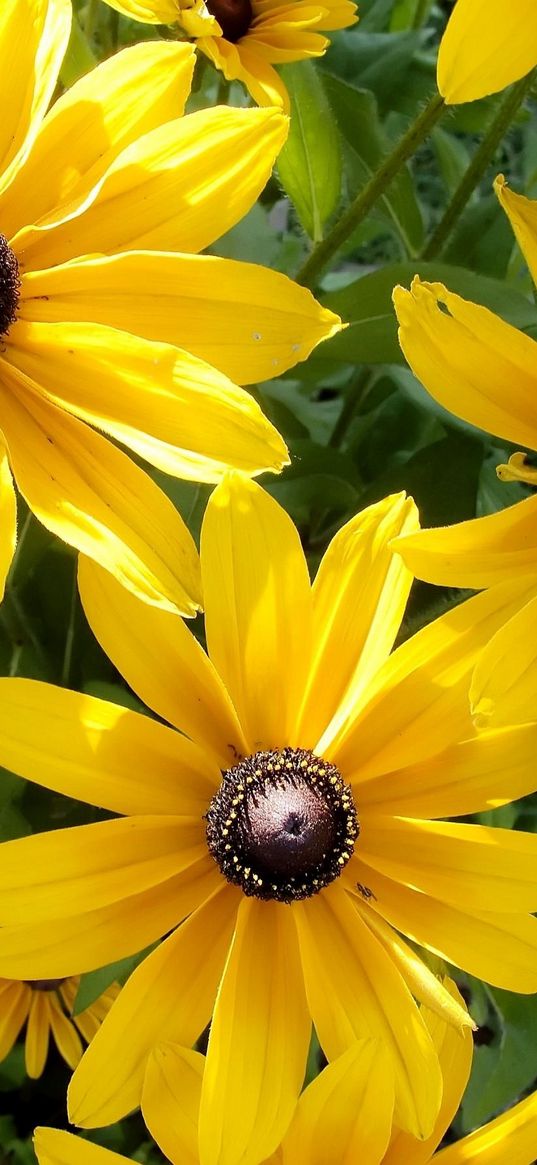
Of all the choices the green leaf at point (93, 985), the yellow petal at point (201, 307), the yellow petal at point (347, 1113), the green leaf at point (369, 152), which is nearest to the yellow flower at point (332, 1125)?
the yellow petal at point (347, 1113)

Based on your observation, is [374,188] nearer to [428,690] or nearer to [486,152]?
[486,152]

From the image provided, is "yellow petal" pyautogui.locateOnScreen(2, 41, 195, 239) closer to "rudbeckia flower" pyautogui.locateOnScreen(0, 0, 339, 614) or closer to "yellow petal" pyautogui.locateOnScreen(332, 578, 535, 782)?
"rudbeckia flower" pyautogui.locateOnScreen(0, 0, 339, 614)

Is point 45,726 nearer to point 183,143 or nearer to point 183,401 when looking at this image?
point 183,401

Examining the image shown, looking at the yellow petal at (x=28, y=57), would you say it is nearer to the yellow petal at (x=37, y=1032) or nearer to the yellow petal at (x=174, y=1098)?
the yellow petal at (x=174, y=1098)

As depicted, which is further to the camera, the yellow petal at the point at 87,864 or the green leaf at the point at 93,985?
the green leaf at the point at 93,985

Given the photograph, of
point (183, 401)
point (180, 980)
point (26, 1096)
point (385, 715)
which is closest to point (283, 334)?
point (183, 401)

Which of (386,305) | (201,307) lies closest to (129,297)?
(201,307)

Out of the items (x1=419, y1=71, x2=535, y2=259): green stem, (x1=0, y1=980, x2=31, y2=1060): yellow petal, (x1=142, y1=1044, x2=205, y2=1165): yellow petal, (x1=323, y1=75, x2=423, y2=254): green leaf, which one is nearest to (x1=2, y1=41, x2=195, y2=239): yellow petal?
(x1=419, y1=71, x2=535, y2=259): green stem
